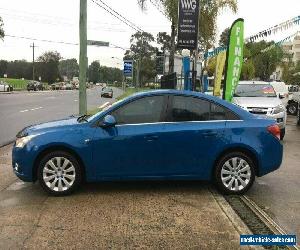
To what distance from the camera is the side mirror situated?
21.6 feet

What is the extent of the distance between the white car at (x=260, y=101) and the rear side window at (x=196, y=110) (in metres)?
4.60

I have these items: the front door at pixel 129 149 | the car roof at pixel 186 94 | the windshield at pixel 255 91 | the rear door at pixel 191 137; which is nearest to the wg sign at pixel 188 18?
the windshield at pixel 255 91

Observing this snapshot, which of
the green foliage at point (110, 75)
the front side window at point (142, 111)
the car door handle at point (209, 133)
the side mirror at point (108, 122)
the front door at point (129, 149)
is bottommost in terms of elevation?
the green foliage at point (110, 75)

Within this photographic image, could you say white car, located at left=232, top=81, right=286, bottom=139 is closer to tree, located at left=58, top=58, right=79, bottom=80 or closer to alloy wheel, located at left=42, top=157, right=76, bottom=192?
alloy wheel, located at left=42, top=157, right=76, bottom=192

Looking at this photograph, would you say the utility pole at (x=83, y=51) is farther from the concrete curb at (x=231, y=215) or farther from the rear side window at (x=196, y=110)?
the concrete curb at (x=231, y=215)

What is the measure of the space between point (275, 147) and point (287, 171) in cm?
192

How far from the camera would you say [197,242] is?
16.2 ft

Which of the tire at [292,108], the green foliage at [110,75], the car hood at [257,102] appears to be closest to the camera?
the car hood at [257,102]

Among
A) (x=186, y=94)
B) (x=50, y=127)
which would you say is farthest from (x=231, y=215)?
(x=50, y=127)

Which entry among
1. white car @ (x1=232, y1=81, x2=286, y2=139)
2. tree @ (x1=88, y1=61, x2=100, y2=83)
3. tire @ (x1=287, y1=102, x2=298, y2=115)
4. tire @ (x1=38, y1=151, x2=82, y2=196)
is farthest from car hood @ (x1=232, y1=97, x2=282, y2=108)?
tree @ (x1=88, y1=61, x2=100, y2=83)

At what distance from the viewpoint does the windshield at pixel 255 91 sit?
46.7 ft

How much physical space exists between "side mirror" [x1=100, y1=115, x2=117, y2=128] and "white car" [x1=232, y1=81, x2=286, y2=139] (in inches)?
218

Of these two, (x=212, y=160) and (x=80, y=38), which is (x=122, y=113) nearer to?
(x=212, y=160)

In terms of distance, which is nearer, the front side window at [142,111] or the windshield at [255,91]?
the front side window at [142,111]
